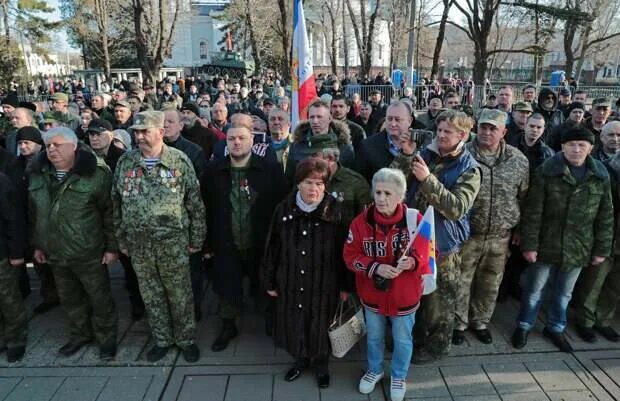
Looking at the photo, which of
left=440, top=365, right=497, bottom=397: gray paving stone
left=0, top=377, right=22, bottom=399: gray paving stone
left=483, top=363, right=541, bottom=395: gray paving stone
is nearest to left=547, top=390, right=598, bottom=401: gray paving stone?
left=483, top=363, right=541, bottom=395: gray paving stone

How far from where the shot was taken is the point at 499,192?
3.71 m

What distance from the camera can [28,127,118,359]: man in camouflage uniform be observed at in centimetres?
361

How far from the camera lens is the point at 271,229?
3.42 m

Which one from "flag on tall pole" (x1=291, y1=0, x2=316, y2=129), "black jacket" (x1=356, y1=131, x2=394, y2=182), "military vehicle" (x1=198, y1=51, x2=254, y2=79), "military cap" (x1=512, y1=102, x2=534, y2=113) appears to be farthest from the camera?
"military vehicle" (x1=198, y1=51, x2=254, y2=79)

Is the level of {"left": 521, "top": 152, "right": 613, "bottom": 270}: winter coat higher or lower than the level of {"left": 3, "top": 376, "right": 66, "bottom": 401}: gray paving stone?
higher

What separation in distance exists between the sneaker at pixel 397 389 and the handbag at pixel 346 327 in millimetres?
413

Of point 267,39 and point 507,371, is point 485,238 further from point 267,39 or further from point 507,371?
point 267,39

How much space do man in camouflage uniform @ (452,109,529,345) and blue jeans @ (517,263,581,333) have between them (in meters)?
0.30

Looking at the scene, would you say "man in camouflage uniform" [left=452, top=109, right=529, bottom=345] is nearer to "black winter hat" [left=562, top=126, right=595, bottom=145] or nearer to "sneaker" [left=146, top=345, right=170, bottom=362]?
"black winter hat" [left=562, top=126, right=595, bottom=145]

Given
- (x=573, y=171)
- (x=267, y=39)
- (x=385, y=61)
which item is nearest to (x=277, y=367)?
(x=573, y=171)

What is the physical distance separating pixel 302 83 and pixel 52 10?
34.7m

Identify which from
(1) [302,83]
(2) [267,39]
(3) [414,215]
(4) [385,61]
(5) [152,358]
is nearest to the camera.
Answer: (3) [414,215]

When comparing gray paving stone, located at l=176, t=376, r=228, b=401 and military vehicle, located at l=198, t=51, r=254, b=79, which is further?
military vehicle, located at l=198, t=51, r=254, b=79

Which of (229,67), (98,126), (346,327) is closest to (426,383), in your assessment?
(346,327)
